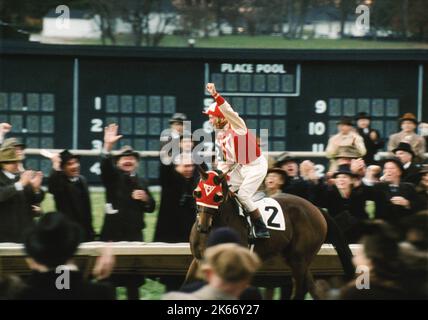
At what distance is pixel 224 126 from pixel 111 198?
162 centimetres

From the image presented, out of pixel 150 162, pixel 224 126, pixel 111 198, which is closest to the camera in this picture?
Answer: pixel 224 126

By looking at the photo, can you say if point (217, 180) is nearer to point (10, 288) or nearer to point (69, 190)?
point (69, 190)

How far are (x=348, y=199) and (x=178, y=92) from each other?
766cm

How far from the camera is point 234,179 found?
961 centimetres

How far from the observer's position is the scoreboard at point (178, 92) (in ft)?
57.1

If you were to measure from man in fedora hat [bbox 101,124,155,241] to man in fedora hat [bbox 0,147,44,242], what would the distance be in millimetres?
623

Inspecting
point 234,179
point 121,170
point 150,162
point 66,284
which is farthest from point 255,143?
point 150,162

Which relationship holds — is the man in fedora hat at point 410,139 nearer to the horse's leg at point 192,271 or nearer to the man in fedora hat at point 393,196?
the man in fedora hat at point 393,196

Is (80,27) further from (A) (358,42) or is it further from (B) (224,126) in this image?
(B) (224,126)

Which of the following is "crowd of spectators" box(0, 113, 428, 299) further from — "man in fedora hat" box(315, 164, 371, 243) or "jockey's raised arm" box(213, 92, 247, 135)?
"jockey's raised arm" box(213, 92, 247, 135)

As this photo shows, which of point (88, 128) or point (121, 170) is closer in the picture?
point (121, 170)

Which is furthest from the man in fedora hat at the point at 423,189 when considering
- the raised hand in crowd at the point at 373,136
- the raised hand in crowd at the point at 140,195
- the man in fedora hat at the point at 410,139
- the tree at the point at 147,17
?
the tree at the point at 147,17

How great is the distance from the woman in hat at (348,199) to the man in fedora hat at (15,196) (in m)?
2.62

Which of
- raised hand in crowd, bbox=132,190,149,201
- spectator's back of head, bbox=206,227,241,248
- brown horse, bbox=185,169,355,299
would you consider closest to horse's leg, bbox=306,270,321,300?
brown horse, bbox=185,169,355,299
